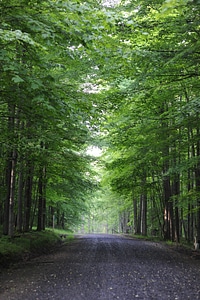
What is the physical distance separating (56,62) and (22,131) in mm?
2485

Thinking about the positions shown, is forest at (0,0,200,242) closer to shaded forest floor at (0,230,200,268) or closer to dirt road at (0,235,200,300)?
shaded forest floor at (0,230,200,268)

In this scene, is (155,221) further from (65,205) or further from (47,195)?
(47,195)

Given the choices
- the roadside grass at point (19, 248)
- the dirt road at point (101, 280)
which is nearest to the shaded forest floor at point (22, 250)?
the roadside grass at point (19, 248)

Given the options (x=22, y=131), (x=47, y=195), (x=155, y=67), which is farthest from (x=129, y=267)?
(x=47, y=195)

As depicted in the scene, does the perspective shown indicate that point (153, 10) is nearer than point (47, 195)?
Yes

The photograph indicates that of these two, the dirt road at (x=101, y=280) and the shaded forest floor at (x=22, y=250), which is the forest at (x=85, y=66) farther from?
the dirt road at (x=101, y=280)

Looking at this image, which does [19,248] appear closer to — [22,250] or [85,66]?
[22,250]

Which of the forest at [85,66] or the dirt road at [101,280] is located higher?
the forest at [85,66]

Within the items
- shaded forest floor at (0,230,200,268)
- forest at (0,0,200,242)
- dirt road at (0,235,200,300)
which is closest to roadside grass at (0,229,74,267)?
shaded forest floor at (0,230,200,268)

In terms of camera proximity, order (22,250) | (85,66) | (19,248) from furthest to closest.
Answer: (22,250) → (19,248) → (85,66)

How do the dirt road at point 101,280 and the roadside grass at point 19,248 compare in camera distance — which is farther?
the roadside grass at point 19,248

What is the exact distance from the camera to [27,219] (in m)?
14.7

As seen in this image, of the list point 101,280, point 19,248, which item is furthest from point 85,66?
point 19,248

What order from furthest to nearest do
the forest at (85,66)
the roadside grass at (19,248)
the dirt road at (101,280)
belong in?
the roadside grass at (19,248) < the dirt road at (101,280) < the forest at (85,66)
